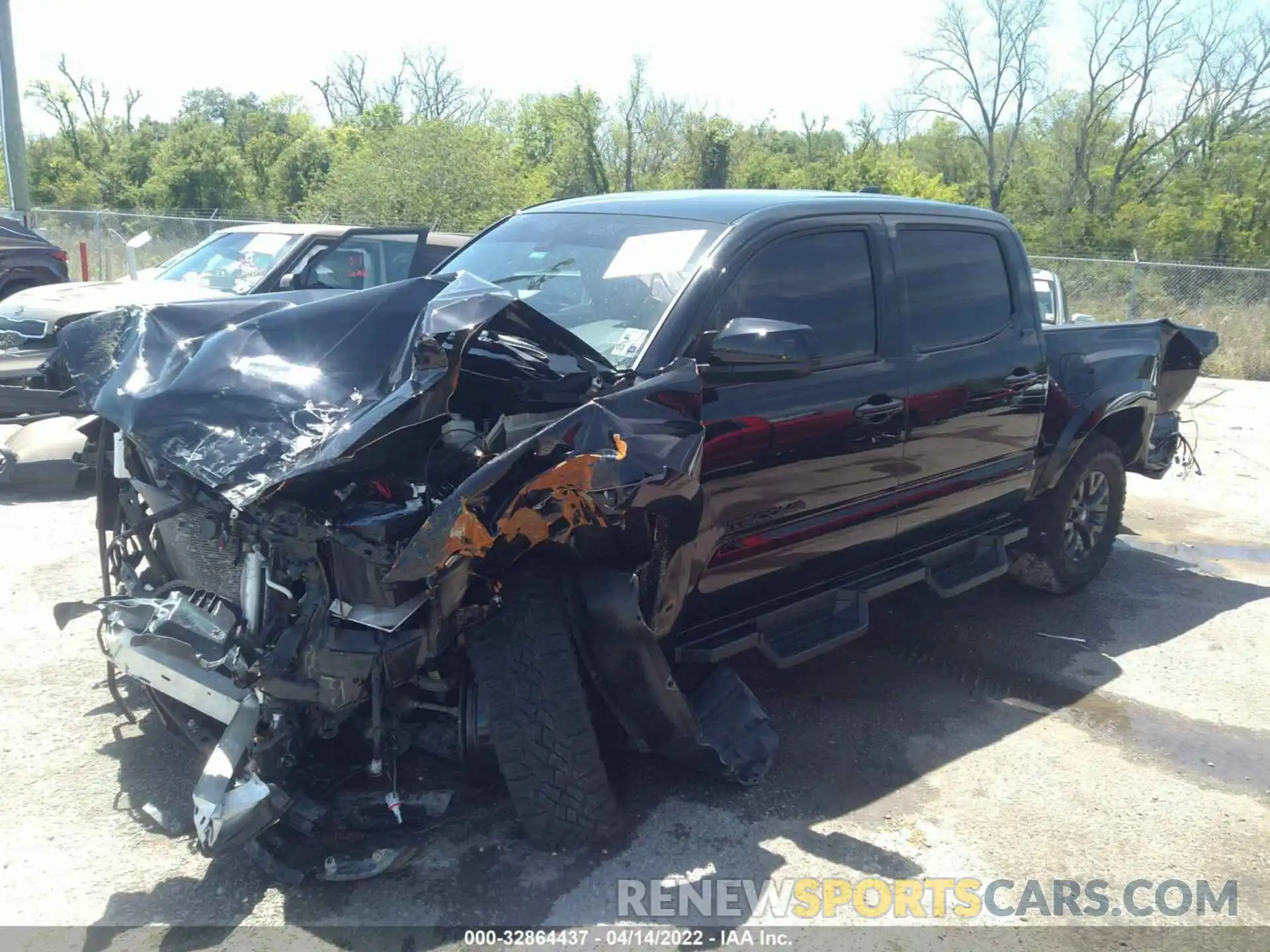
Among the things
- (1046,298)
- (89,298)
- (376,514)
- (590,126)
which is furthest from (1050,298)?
(590,126)

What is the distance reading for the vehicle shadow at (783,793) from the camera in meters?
3.05

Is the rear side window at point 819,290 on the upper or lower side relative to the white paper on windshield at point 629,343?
upper

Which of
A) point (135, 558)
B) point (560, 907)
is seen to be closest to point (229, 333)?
point (135, 558)

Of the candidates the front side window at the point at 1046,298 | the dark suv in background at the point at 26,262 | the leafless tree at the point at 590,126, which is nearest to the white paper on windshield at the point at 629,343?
the front side window at the point at 1046,298

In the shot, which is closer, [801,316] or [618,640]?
[618,640]

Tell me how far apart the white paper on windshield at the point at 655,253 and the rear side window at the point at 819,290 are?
0.22 m

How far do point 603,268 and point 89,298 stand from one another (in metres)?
7.14

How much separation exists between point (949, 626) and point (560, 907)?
10.6ft

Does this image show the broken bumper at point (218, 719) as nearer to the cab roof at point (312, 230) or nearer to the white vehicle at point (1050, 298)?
the cab roof at point (312, 230)

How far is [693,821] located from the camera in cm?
356

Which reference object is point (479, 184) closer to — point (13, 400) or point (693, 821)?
point (13, 400)

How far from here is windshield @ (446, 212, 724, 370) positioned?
370cm

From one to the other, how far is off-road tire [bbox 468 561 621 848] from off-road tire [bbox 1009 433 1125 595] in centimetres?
351

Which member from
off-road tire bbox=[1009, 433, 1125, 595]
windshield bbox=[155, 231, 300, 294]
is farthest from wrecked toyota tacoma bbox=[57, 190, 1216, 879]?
windshield bbox=[155, 231, 300, 294]
